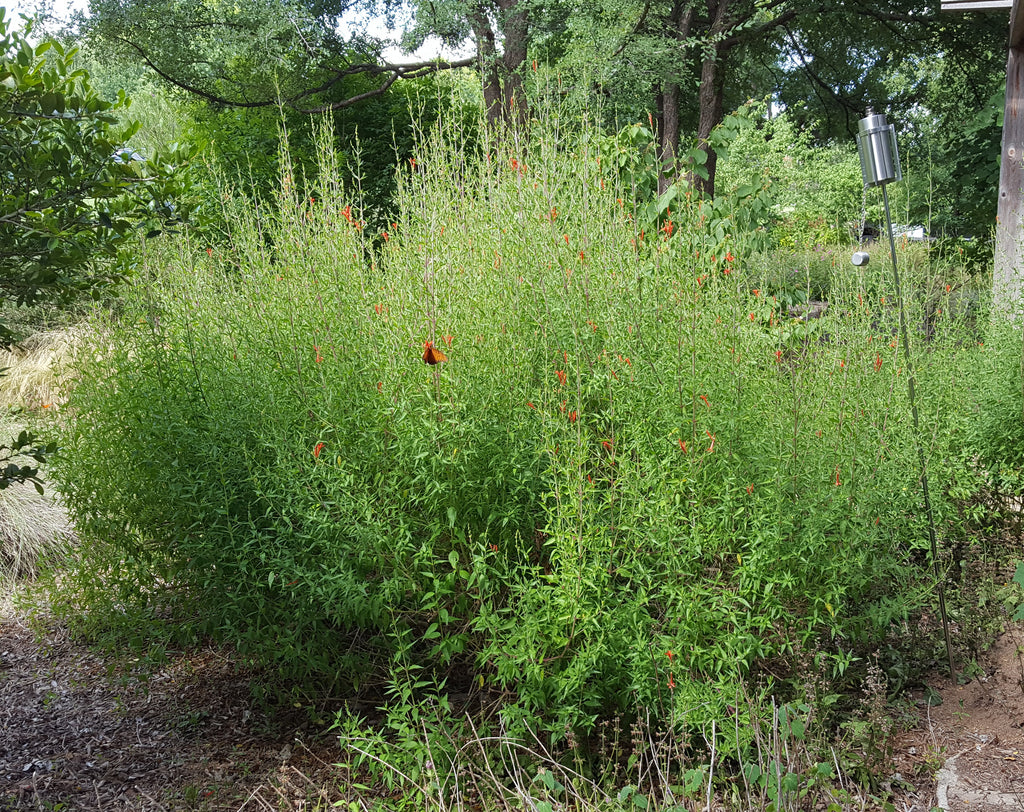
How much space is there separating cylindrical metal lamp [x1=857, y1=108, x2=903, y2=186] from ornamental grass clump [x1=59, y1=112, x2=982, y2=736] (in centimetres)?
61

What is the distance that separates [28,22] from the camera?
2283 millimetres

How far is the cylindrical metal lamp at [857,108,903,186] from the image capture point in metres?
3.30

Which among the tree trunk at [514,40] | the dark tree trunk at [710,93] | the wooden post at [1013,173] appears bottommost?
the wooden post at [1013,173]

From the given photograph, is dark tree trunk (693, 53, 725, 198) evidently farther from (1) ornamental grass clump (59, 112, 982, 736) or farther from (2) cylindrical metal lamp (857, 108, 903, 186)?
(1) ornamental grass clump (59, 112, 982, 736)

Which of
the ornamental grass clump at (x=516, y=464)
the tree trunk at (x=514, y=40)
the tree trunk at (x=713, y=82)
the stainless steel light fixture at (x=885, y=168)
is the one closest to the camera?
the ornamental grass clump at (x=516, y=464)

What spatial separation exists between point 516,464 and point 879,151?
6.42 ft

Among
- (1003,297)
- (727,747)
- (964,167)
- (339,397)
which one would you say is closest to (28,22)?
(339,397)

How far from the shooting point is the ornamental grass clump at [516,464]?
247cm

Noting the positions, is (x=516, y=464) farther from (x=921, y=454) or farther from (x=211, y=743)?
(x=211, y=743)

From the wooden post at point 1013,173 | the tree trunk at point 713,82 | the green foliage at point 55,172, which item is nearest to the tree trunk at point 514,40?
the tree trunk at point 713,82

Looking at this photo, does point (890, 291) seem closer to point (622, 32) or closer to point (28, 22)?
point (28, 22)

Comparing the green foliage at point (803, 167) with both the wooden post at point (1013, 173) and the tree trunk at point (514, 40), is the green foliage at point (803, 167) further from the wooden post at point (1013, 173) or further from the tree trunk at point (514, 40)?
the wooden post at point (1013, 173)

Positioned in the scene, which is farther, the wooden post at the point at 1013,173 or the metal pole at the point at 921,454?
the wooden post at the point at 1013,173

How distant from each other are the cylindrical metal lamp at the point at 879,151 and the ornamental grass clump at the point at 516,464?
607mm
